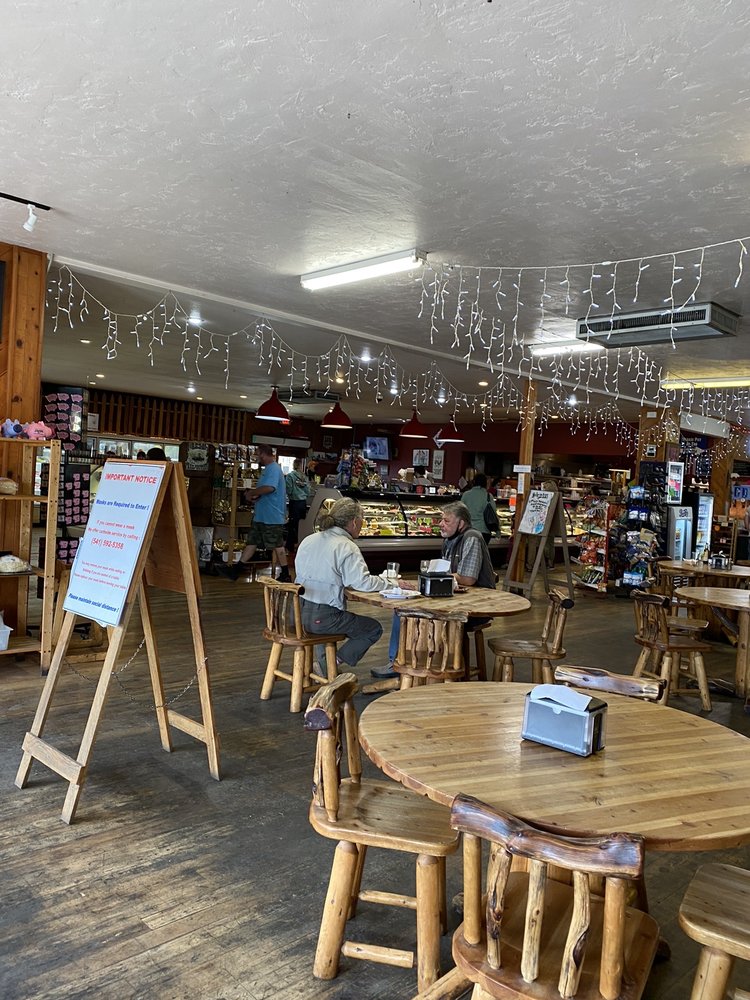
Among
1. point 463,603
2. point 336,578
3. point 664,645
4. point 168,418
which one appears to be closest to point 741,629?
point 664,645

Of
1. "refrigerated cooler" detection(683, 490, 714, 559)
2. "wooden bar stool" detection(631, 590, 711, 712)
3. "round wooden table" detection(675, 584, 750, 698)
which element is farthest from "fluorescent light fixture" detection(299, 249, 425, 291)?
"refrigerated cooler" detection(683, 490, 714, 559)

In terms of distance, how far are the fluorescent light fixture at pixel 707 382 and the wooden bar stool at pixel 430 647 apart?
24.8 feet

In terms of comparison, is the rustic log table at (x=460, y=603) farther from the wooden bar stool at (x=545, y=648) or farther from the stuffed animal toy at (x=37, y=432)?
the stuffed animal toy at (x=37, y=432)

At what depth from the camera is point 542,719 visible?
2115 millimetres

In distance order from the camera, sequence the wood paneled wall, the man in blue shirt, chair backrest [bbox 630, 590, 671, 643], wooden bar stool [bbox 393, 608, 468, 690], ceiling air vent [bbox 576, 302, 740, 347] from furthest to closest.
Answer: the wood paneled wall
the man in blue shirt
ceiling air vent [bbox 576, 302, 740, 347]
chair backrest [bbox 630, 590, 671, 643]
wooden bar stool [bbox 393, 608, 468, 690]

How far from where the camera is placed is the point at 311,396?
13375 millimetres

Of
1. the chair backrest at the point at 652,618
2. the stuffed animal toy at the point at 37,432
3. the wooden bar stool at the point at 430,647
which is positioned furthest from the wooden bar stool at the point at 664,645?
the stuffed animal toy at the point at 37,432

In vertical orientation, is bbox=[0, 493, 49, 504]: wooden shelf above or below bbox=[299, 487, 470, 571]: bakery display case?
above

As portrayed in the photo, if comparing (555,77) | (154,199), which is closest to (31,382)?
(154,199)

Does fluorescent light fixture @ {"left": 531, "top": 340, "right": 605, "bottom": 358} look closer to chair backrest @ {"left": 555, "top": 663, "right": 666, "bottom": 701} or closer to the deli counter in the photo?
the deli counter

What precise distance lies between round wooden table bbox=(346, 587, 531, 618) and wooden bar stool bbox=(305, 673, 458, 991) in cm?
175

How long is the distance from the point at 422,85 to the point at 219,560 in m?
7.69

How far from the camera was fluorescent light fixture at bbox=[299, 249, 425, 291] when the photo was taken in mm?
5207

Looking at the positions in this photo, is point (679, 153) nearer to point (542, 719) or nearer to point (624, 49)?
point (624, 49)
